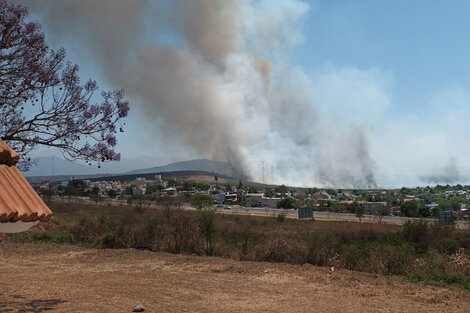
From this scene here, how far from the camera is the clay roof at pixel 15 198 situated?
11.7ft

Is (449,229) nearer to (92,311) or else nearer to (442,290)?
(442,290)

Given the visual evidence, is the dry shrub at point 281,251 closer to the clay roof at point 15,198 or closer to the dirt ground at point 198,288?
the dirt ground at point 198,288

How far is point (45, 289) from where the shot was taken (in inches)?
379

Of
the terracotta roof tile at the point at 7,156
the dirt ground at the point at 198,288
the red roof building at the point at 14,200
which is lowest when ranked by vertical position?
the dirt ground at the point at 198,288

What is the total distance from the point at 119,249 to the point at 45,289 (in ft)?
22.1

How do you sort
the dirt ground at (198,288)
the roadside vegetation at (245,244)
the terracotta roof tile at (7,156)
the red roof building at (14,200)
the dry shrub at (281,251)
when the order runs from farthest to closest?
the dry shrub at (281,251), the roadside vegetation at (245,244), the dirt ground at (198,288), the terracotta roof tile at (7,156), the red roof building at (14,200)

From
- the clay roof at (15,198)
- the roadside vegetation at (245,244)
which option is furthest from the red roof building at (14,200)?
the roadside vegetation at (245,244)

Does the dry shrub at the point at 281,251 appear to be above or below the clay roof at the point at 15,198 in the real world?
below

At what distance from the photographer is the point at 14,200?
3762mm

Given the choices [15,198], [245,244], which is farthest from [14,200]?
[245,244]

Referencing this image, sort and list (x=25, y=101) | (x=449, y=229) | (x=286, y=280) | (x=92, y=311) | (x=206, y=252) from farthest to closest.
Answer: (x=449, y=229), (x=206, y=252), (x=286, y=280), (x=25, y=101), (x=92, y=311)

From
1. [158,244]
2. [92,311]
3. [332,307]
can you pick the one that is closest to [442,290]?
[332,307]

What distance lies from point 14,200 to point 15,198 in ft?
0.13

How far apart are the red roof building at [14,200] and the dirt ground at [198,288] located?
4539 millimetres
